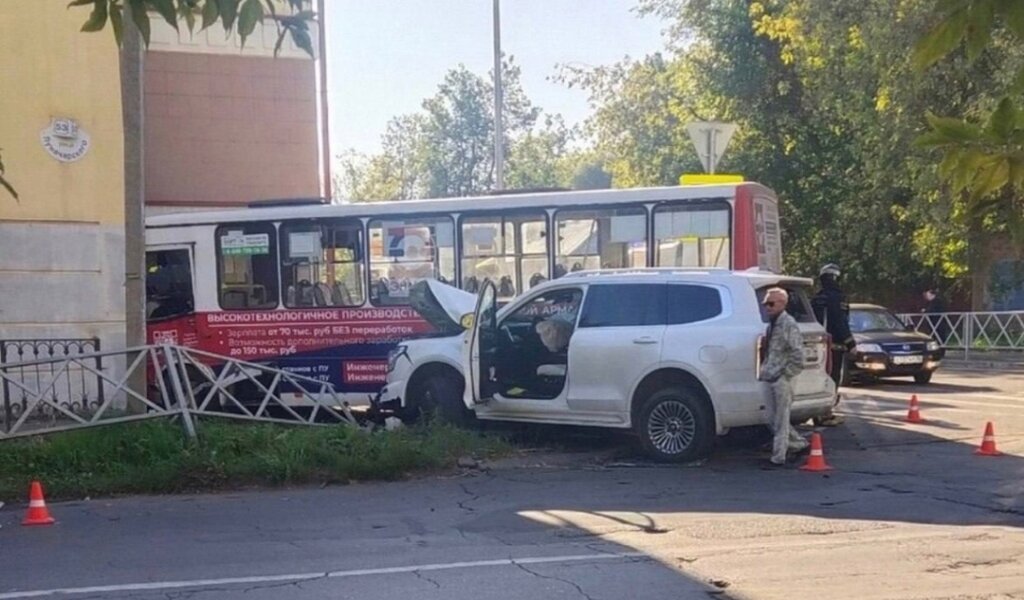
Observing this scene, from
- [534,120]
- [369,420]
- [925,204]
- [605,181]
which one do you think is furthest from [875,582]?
[605,181]

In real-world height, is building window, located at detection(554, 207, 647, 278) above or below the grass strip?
above

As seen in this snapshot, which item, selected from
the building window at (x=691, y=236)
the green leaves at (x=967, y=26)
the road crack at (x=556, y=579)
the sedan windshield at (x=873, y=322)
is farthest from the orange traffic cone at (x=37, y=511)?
the sedan windshield at (x=873, y=322)

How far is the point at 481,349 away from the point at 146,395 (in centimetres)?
384

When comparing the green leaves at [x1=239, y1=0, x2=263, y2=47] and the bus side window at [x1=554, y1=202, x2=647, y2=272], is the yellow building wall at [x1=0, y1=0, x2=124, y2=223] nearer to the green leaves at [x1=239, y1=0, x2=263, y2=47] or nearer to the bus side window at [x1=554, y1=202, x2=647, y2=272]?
the bus side window at [x1=554, y1=202, x2=647, y2=272]

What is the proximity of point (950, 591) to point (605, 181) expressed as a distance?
256 ft

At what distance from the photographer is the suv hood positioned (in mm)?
13727

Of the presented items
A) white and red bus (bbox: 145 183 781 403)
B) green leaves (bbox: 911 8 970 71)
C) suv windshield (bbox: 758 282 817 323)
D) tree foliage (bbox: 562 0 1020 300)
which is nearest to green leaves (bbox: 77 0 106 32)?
green leaves (bbox: 911 8 970 71)

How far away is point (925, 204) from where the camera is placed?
2762 cm

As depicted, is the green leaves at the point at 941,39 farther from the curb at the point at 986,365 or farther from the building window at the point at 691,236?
the curb at the point at 986,365

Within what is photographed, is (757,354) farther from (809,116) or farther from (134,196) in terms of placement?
(809,116)

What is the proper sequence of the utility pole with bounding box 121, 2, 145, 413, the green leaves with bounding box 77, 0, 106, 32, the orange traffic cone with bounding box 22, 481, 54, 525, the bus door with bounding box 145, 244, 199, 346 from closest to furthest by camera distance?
the green leaves with bounding box 77, 0, 106, 32, the orange traffic cone with bounding box 22, 481, 54, 525, the utility pole with bounding box 121, 2, 145, 413, the bus door with bounding box 145, 244, 199, 346

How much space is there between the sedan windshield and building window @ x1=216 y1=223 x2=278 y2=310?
11167 mm

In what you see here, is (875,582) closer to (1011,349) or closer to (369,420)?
(369,420)

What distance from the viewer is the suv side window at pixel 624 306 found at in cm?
1230
